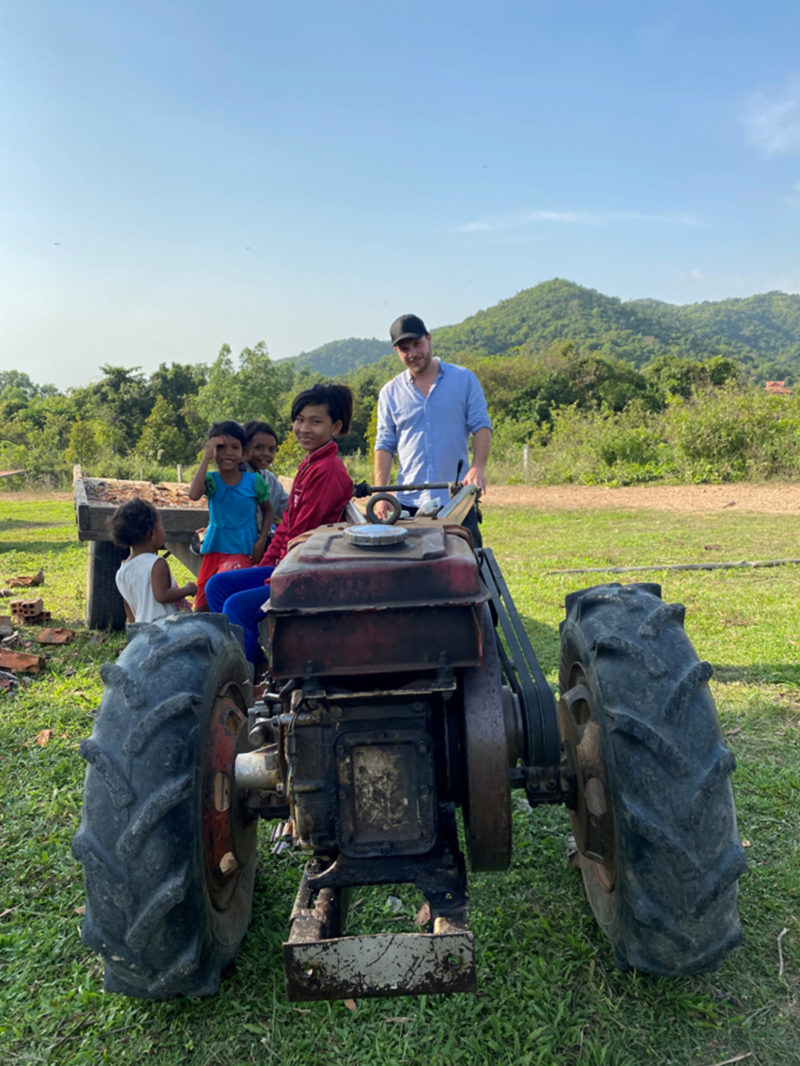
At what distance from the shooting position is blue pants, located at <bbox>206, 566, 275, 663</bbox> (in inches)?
137

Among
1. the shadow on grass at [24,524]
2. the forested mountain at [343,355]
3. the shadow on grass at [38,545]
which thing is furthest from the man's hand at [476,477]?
the forested mountain at [343,355]

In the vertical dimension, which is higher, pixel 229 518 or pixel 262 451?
pixel 262 451

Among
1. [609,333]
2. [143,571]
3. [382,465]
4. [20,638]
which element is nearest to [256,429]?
[382,465]

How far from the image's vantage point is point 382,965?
1.78 m

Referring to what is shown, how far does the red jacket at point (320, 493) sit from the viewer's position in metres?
3.23

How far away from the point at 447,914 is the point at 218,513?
329cm

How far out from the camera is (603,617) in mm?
2350

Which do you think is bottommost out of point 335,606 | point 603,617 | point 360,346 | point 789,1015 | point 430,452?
point 789,1015

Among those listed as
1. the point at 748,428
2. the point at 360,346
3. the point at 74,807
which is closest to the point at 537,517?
the point at 748,428

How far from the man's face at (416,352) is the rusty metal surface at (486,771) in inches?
101

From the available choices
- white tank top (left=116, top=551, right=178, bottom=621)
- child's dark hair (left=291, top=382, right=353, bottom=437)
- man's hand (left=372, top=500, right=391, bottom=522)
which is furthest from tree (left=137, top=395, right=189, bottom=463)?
man's hand (left=372, top=500, right=391, bottom=522)

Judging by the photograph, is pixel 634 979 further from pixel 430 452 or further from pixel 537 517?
pixel 537 517

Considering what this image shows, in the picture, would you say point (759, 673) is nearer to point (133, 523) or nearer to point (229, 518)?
point (229, 518)

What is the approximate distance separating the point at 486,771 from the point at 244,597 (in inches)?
68.7
